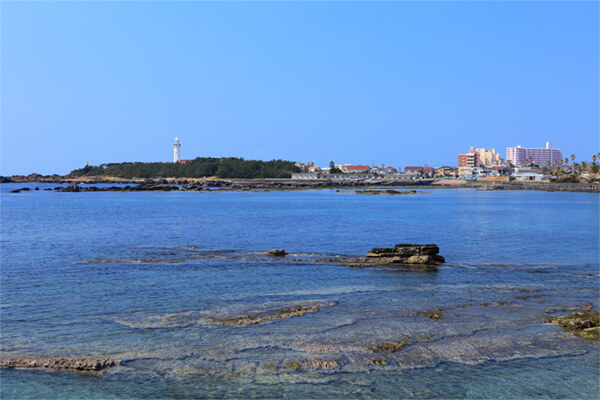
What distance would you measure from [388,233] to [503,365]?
29.2 m

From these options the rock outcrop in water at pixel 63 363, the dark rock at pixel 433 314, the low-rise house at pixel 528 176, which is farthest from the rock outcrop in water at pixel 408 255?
the low-rise house at pixel 528 176

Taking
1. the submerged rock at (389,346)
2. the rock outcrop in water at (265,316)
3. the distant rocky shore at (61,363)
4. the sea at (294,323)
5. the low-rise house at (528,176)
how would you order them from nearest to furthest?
the sea at (294,323)
the distant rocky shore at (61,363)
the submerged rock at (389,346)
the rock outcrop in water at (265,316)
the low-rise house at (528,176)

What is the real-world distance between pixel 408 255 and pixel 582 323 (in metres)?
11.7

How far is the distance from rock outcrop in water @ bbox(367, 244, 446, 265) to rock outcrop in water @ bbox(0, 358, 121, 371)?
642 inches

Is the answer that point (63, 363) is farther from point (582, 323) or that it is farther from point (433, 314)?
point (582, 323)

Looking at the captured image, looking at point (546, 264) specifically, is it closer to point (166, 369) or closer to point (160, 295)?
point (160, 295)

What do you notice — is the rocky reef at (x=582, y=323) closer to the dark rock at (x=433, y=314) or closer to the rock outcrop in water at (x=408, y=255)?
the dark rock at (x=433, y=314)

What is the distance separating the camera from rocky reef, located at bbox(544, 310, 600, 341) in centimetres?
1350

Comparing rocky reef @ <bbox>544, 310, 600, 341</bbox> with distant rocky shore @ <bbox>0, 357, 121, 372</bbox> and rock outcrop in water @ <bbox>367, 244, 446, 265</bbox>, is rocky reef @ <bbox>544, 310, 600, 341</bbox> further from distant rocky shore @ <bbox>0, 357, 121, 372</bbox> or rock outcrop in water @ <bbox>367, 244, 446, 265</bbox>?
distant rocky shore @ <bbox>0, 357, 121, 372</bbox>

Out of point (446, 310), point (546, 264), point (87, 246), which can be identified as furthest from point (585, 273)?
point (87, 246)

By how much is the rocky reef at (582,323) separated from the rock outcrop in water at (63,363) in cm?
1207

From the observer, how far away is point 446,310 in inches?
629

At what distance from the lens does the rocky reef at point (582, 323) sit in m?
13.5

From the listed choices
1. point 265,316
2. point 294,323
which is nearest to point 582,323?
point 294,323
